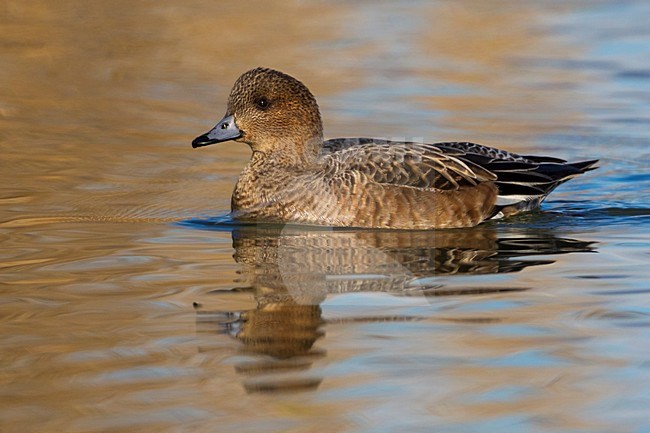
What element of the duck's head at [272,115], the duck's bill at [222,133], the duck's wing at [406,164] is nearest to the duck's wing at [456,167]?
the duck's wing at [406,164]

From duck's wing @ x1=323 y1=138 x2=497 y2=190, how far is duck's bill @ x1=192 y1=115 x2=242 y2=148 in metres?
0.61

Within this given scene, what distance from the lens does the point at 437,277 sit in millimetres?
6621

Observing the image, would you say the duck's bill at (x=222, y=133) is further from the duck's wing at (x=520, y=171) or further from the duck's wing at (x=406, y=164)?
the duck's wing at (x=520, y=171)

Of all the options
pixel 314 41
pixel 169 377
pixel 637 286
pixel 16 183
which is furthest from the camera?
pixel 314 41

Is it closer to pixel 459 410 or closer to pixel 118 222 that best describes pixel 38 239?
pixel 118 222

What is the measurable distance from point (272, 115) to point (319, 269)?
6.74 ft

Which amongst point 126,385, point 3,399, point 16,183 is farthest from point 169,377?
point 16,183

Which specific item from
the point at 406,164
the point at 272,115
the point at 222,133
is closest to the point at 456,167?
the point at 406,164

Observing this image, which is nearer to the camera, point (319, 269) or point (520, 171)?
point (319, 269)

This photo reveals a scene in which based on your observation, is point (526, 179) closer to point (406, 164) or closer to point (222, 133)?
point (406, 164)

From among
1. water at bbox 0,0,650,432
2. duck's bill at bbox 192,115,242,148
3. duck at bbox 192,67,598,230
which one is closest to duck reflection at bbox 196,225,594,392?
water at bbox 0,0,650,432

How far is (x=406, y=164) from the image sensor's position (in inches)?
329

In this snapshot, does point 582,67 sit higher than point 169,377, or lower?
higher

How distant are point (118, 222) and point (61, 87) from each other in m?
4.52
